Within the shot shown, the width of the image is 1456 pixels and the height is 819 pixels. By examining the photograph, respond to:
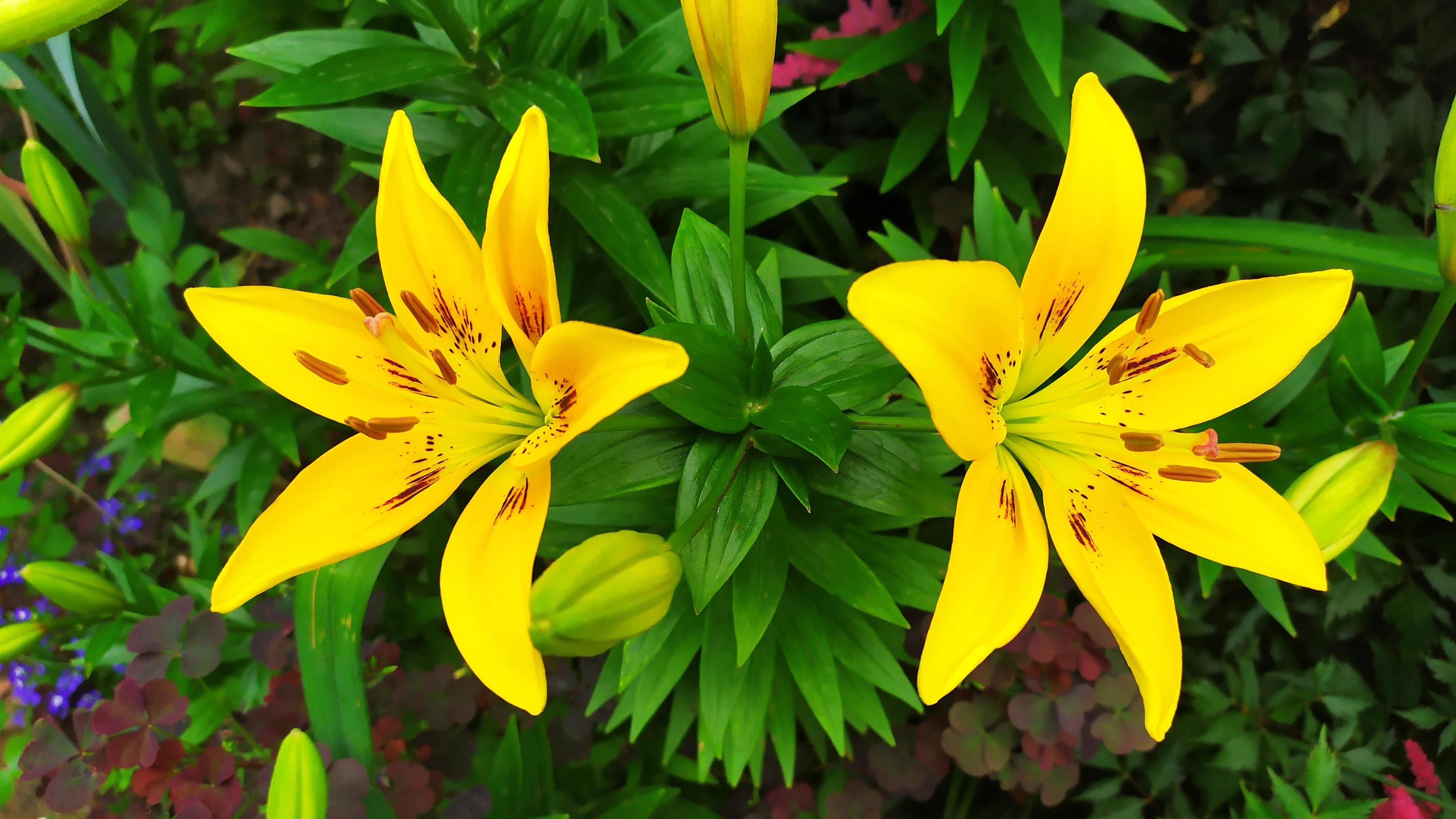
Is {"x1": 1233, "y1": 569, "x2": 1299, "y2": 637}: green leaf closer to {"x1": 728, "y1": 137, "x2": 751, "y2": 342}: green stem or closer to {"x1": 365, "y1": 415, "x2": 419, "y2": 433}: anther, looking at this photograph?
{"x1": 728, "y1": 137, "x2": 751, "y2": 342}: green stem

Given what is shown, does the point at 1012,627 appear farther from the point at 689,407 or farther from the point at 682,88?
the point at 682,88

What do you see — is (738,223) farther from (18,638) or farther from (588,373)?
(18,638)

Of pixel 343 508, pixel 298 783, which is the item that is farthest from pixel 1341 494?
pixel 298 783

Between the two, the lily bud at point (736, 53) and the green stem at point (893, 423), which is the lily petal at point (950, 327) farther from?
the lily bud at point (736, 53)

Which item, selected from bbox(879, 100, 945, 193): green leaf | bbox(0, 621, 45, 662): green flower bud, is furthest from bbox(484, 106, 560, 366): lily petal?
bbox(879, 100, 945, 193): green leaf

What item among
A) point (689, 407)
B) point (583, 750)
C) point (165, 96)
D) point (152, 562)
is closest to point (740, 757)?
point (583, 750)
